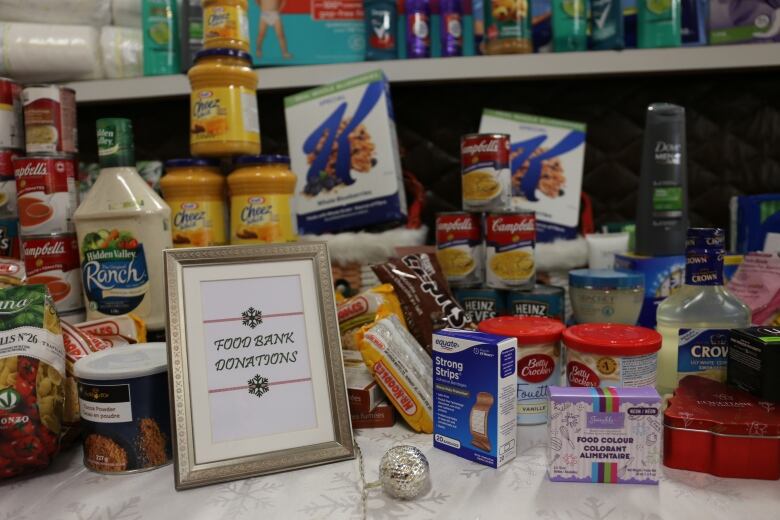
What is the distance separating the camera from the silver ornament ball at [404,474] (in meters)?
0.70

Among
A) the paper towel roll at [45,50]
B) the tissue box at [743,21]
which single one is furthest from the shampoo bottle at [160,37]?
the tissue box at [743,21]

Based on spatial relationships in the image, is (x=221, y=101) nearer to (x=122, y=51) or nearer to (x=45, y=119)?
(x=45, y=119)

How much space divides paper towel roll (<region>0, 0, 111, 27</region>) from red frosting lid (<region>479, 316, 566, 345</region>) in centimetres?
129

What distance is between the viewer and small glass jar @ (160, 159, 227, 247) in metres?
1.11

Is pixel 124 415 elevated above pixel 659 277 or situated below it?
below

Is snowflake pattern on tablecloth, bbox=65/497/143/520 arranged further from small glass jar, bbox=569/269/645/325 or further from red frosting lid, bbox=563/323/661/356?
small glass jar, bbox=569/269/645/325

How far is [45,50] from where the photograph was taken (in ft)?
4.62

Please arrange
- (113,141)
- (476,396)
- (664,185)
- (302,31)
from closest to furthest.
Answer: (476,396), (113,141), (664,185), (302,31)

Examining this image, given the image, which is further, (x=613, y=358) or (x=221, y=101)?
(x=221, y=101)

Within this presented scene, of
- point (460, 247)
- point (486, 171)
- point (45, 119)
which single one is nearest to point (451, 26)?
point (486, 171)

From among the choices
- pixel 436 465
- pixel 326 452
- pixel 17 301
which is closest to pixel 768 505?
pixel 436 465

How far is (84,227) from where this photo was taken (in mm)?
1008

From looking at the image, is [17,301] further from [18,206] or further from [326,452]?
[326,452]

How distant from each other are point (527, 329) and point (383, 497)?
0.36 metres
